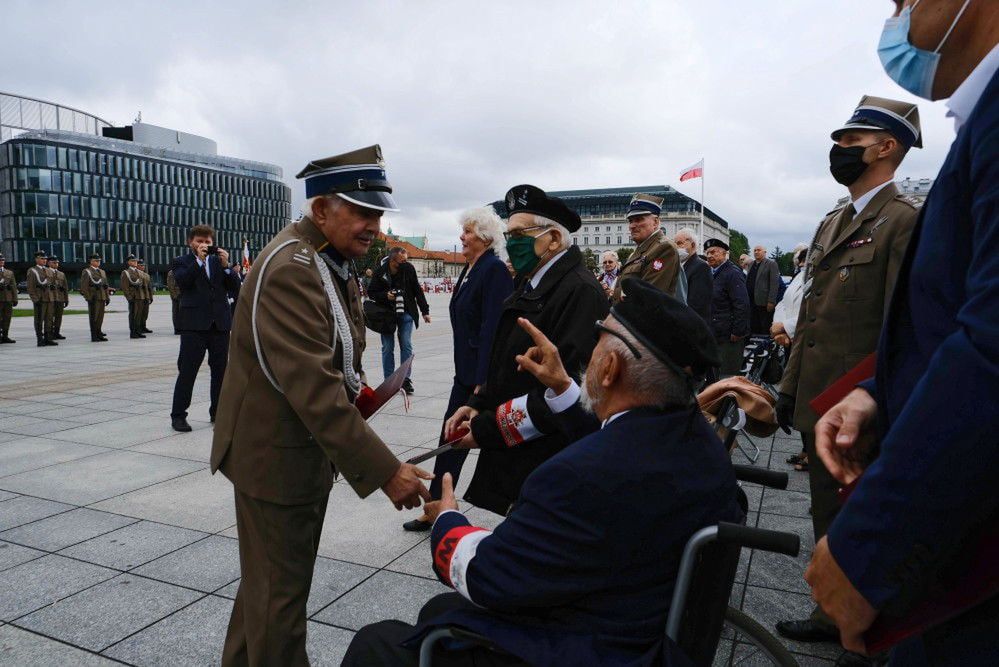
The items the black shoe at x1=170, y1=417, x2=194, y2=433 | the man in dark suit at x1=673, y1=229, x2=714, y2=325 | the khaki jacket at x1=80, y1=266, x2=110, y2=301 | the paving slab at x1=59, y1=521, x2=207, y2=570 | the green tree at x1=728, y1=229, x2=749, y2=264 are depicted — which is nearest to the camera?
the paving slab at x1=59, y1=521, x2=207, y2=570

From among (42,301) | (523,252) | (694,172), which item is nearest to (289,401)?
(523,252)

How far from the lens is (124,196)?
84.4m

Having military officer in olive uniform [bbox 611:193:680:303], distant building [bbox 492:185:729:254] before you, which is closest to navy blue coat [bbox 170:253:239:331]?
military officer in olive uniform [bbox 611:193:680:303]

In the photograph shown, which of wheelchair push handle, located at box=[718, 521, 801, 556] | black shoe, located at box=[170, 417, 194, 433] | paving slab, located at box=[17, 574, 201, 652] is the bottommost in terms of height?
paving slab, located at box=[17, 574, 201, 652]

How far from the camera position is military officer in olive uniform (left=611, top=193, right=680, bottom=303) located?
5.47 meters

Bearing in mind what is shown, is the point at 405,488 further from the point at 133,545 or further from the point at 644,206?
the point at 644,206

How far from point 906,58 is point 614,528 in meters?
1.08

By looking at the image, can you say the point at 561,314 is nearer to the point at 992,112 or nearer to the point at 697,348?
the point at 697,348

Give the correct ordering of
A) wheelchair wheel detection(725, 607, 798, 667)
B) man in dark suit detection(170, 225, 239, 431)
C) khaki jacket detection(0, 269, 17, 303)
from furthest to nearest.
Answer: khaki jacket detection(0, 269, 17, 303) → man in dark suit detection(170, 225, 239, 431) → wheelchair wheel detection(725, 607, 798, 667)

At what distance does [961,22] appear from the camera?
1.06 m

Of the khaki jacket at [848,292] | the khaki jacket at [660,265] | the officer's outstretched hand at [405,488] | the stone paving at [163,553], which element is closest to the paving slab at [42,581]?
the stone paving at [163,553]

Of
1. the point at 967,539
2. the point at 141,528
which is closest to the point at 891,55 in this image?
the point at 967,539

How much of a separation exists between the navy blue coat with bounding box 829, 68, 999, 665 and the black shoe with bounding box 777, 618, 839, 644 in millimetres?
2068

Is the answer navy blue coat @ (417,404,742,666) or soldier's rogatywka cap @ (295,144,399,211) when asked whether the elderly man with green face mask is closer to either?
soldier's rogatywka cap @ (295,144,399,211)
